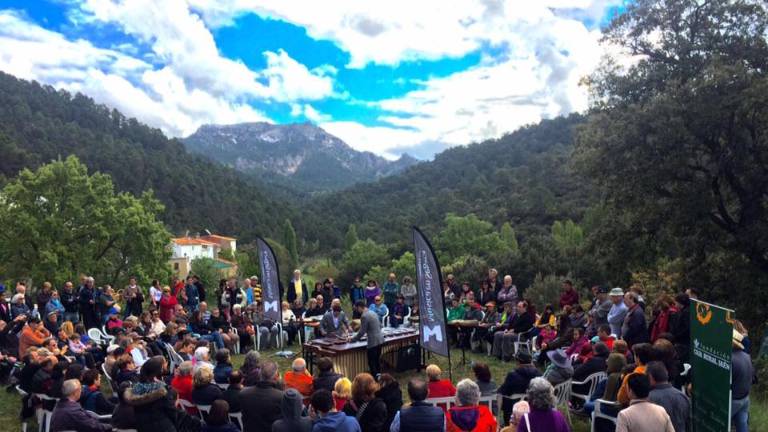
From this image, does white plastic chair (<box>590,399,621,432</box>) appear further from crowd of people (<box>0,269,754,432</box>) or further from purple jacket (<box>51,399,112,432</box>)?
purple jacket (<box>51,399,112,432</box>)

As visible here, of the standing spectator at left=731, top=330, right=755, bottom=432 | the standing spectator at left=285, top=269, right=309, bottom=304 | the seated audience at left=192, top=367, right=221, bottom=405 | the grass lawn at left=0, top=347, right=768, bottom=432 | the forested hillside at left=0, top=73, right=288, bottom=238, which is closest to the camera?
the standing spectator at left=731, top=330, right=755, bottom=432

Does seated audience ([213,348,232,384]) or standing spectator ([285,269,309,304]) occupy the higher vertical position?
standing spectator ([285,269,309,304])

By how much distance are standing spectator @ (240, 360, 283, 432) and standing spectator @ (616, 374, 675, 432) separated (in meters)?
2.99

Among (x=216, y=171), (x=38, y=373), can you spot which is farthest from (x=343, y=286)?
(x=216, y=171)

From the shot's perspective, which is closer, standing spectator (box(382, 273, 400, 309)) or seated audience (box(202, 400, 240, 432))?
seated audience (box(202, 400, 240, 432))

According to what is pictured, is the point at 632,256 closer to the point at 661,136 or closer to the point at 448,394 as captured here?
the point at 661,136

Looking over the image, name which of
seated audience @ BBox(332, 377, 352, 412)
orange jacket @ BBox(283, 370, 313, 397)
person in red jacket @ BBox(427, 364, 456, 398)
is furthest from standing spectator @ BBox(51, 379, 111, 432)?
person in red jacket @ BBox(427, 364, 456, 398)

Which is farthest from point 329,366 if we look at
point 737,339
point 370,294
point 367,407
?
point 370,294

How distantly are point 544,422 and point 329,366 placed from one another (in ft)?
9.15

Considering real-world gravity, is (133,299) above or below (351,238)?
below

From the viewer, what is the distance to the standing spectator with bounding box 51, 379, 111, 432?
5.38 m

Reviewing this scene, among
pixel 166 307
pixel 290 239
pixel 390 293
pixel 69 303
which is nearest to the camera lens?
pixel 166 307

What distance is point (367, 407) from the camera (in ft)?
16.8

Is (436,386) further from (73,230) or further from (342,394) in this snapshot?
(73,230)
